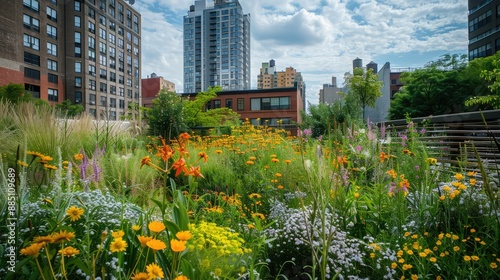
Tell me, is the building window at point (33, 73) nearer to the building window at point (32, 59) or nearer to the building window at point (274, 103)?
the building window at point (32, 59)

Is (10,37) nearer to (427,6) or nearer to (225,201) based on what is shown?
(225,201)

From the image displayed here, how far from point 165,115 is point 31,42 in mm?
6569

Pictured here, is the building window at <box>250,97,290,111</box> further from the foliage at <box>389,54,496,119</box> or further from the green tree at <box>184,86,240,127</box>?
the green tree at <box>184,86,240,127</box>

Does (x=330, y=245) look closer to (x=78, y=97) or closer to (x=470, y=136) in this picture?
(x=78, y=97)

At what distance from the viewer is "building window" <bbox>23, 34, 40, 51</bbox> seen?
1.40m

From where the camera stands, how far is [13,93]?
1.44 m

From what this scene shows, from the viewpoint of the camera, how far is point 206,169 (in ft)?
10.2

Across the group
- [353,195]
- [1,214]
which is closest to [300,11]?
[353,195]

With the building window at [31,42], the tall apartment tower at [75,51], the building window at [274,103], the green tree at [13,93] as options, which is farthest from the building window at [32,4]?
the building window at [274,103]

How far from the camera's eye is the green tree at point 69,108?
169 cm

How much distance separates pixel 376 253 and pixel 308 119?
11420 millimetres

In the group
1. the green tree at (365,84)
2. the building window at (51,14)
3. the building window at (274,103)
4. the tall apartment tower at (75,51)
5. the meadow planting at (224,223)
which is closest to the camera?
the meadow planting at (224,223)

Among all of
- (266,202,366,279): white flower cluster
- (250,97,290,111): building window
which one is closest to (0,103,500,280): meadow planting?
(266,202,366,279): white flower cluster

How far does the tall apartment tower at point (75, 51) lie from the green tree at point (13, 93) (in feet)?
0.08
